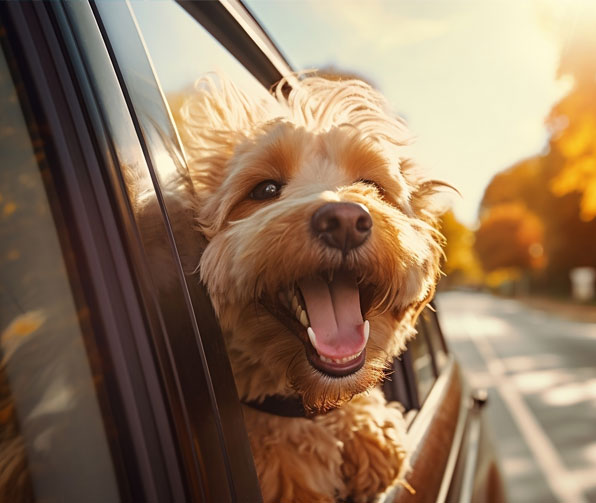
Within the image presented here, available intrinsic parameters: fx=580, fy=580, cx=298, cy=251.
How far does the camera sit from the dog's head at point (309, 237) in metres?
1.58

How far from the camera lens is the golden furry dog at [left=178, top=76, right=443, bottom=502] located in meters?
1.59

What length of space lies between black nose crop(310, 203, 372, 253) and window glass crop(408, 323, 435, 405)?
128 cm

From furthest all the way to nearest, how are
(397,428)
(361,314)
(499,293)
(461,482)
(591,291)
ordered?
1. (499,293)
2. (591,291)
3. (461,482)
4. (397,428)
5. (361,314)

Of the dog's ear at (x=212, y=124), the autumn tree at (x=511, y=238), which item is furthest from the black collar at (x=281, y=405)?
the autumn tree at (x=511, y=238)

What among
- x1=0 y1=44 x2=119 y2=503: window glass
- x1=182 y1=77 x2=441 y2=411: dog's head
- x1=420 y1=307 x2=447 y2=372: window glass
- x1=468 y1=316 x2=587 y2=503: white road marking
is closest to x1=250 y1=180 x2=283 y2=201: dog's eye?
x1=182 y1=77 x2=441 y2=411: dog's head

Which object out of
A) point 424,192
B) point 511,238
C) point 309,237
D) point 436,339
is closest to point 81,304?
point 309,237

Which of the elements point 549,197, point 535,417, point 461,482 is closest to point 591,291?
point 549,197

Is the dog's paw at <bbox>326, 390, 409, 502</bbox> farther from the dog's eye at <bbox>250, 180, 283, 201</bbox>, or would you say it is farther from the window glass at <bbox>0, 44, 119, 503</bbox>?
the window glass at <bbox>0, 44, 119, 503</bbox>

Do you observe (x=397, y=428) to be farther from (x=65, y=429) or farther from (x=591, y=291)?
(x=591, y=291)

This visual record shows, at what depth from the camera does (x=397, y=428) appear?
2.09 metres

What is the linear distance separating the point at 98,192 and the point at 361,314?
0.88 meters

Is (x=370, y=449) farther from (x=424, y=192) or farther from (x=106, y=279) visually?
(x=106, y=279)

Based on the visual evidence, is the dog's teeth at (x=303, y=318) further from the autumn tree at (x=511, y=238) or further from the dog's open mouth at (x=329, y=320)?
the autumn tree at (x=511, y=238)

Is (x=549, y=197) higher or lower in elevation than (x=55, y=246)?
→ higher
